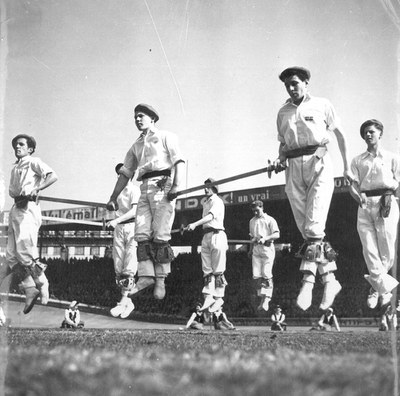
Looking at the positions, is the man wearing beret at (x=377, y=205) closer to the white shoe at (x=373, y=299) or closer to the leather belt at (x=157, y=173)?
the white shoe at (x=373, y=299)

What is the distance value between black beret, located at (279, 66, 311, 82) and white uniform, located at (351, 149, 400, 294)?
1.54 metres

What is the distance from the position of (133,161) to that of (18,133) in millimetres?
1617

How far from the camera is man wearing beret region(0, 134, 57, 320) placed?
24.5ft

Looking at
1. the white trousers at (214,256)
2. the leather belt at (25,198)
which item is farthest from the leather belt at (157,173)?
the white trousers at (214,256)

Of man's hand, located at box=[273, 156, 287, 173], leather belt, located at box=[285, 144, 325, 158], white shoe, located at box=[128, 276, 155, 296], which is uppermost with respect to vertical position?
leather belt, located at box=[285, 144, 325, 158]

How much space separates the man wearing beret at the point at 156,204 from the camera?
6023 millimetres

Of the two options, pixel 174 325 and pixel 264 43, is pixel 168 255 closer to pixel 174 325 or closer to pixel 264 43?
pixel 264 43

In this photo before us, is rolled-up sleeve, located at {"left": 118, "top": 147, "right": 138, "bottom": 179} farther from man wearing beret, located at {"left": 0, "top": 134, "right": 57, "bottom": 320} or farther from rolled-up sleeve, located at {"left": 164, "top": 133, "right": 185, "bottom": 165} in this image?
man wearing beret, located at {"left": 0, "top": 134, "right": 57, "bottom": 320}

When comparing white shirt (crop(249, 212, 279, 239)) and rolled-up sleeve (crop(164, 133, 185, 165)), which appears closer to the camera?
rolled-up sleeve (crop(164, 133, 185, 165))

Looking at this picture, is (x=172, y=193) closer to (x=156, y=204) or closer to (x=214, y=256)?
(x=156, y=204)

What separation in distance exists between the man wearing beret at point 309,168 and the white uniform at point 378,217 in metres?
1.23

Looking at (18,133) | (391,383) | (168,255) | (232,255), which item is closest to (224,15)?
(168,255)

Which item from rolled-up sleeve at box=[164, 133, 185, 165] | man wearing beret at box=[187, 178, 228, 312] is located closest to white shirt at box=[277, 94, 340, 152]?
rolled-up sleeve at box=[164, 133, 185, 165]

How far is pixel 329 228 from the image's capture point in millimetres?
18000
